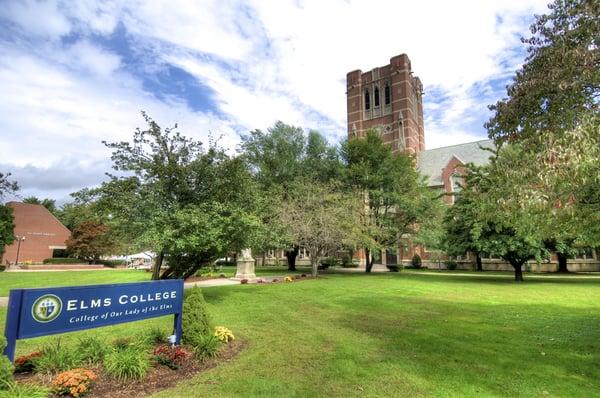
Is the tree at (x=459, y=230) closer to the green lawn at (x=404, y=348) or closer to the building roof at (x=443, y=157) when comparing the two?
the green lawn at (x=404, y=348)

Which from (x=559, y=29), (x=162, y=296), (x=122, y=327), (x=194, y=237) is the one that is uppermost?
(x=559, y=29)

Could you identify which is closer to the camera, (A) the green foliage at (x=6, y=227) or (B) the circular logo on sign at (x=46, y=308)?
(B) the circular logo on sign at (x=46, y=308)

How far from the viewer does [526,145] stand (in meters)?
6.32

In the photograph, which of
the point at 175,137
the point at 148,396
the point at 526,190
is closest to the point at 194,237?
the point at 175,137

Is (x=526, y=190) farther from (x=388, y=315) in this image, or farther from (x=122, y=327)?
(x=122, y=327)

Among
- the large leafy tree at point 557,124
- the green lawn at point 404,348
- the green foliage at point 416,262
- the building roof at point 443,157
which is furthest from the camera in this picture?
the building roof at point 443,157

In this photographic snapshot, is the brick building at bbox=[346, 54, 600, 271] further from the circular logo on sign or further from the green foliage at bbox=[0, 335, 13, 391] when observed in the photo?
the green foliage at bbox=[0, 335, 13, 391]

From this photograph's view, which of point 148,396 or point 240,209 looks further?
point 240,209

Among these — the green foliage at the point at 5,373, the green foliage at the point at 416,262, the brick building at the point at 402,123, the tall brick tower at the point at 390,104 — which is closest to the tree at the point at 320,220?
the green foliage at the point at 416,262

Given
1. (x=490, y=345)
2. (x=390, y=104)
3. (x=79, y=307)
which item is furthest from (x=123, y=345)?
(x=390, y=104)

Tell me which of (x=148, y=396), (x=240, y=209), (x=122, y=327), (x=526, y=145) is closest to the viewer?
(x=148, y=396)

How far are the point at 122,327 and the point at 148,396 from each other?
4.86 meters

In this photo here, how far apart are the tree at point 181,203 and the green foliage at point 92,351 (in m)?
4.59

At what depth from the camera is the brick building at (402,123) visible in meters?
44.2
